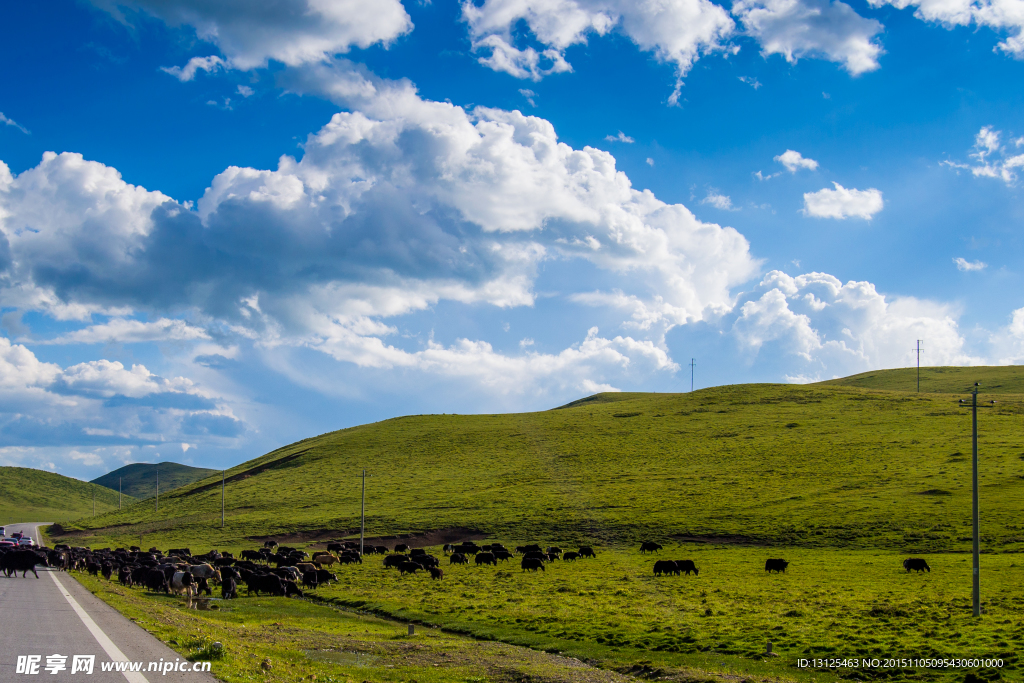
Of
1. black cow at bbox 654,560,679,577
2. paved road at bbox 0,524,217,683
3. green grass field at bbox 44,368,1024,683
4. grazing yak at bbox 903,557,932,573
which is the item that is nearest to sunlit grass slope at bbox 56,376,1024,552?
green grass field at bbox 44,368,1024,683

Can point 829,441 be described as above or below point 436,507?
above

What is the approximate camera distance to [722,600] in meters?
33.0

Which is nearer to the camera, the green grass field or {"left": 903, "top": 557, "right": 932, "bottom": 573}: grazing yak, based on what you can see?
the green grass field

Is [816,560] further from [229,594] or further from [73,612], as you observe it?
[73,612]

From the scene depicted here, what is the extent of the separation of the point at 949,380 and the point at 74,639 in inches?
7451

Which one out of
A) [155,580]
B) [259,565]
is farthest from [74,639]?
[259,565]

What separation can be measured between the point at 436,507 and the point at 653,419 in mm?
53868

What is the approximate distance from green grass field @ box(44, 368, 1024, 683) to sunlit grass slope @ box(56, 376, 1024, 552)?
42 cm

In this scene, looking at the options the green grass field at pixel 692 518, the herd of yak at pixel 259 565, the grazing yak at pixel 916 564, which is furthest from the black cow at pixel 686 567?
the grazing yak at pixel 916 564

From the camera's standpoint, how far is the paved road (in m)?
12.0

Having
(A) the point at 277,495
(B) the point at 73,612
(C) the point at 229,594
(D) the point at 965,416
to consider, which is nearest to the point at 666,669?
(B) the point at 73,612

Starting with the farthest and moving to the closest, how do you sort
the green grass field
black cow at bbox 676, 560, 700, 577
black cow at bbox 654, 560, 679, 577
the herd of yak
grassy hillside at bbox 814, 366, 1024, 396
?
1. grassy hillside at bbox 814, 366, 1024, 396
2. black cow at bbox 676, 560, 700, 577
3. black cow at bbox 654, 560, 679, 577
4. the herd of yak
5. the green grass field

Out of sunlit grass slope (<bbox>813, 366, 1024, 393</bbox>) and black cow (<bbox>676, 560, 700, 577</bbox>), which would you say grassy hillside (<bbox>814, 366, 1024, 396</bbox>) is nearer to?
sunlit grass slope (<bbox>813, 366, 1024, 393</bbox>)

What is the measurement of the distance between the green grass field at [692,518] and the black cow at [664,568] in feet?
6.59
